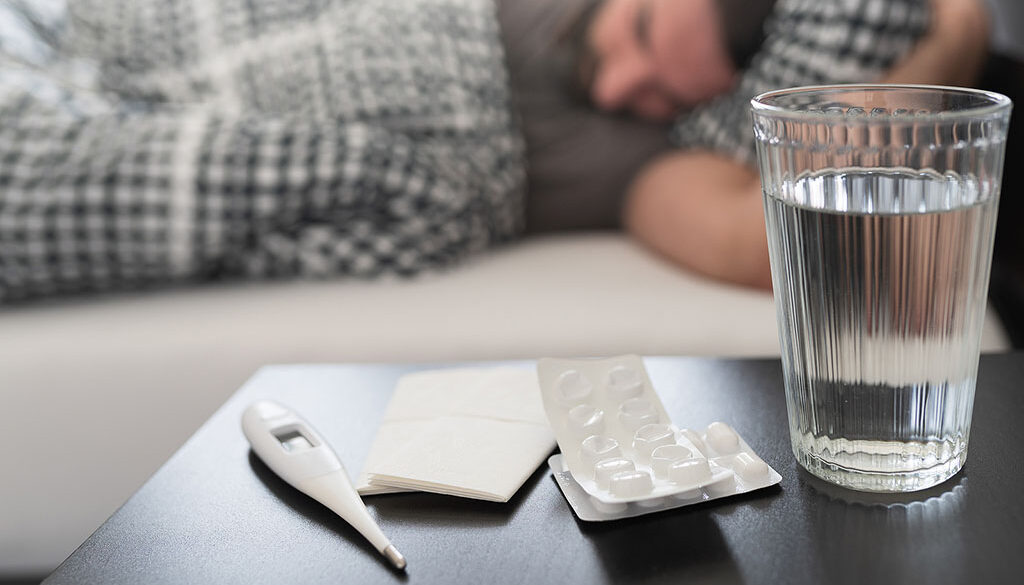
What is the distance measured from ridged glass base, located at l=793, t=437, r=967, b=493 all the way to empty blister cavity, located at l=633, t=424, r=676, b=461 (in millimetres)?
69

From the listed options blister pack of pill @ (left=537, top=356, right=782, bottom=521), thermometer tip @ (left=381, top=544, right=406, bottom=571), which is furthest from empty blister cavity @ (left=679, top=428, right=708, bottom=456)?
thermometer tip @ (left=381, top=544, right=406, bottom=571)

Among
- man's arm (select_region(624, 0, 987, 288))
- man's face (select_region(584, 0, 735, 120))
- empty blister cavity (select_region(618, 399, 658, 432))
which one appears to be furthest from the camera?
man's face (select_region(584, 0, 735, 120))

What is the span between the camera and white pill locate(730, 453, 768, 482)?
1.48ft

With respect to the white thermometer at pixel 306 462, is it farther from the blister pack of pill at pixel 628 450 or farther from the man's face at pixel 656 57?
the man's face at pixel 656 57

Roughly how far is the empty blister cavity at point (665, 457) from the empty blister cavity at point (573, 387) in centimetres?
7

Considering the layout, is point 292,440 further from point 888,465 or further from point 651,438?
→ point 888,465

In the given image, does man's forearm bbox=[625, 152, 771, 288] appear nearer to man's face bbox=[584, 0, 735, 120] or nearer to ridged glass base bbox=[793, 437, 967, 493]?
man's face bbox=[584, 0, 735, 120]

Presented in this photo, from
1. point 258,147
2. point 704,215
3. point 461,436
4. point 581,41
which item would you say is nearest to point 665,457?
point 461,436

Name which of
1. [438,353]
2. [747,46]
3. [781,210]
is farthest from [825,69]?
[781,210]

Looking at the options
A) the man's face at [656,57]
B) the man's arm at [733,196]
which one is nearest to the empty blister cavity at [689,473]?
the man's arm at [733,196]

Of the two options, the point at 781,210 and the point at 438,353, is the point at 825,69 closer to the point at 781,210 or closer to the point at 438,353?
the point at 438,353

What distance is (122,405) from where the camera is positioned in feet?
3.16

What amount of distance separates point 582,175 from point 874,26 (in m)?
0.41

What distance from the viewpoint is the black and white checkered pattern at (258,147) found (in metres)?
1.07
